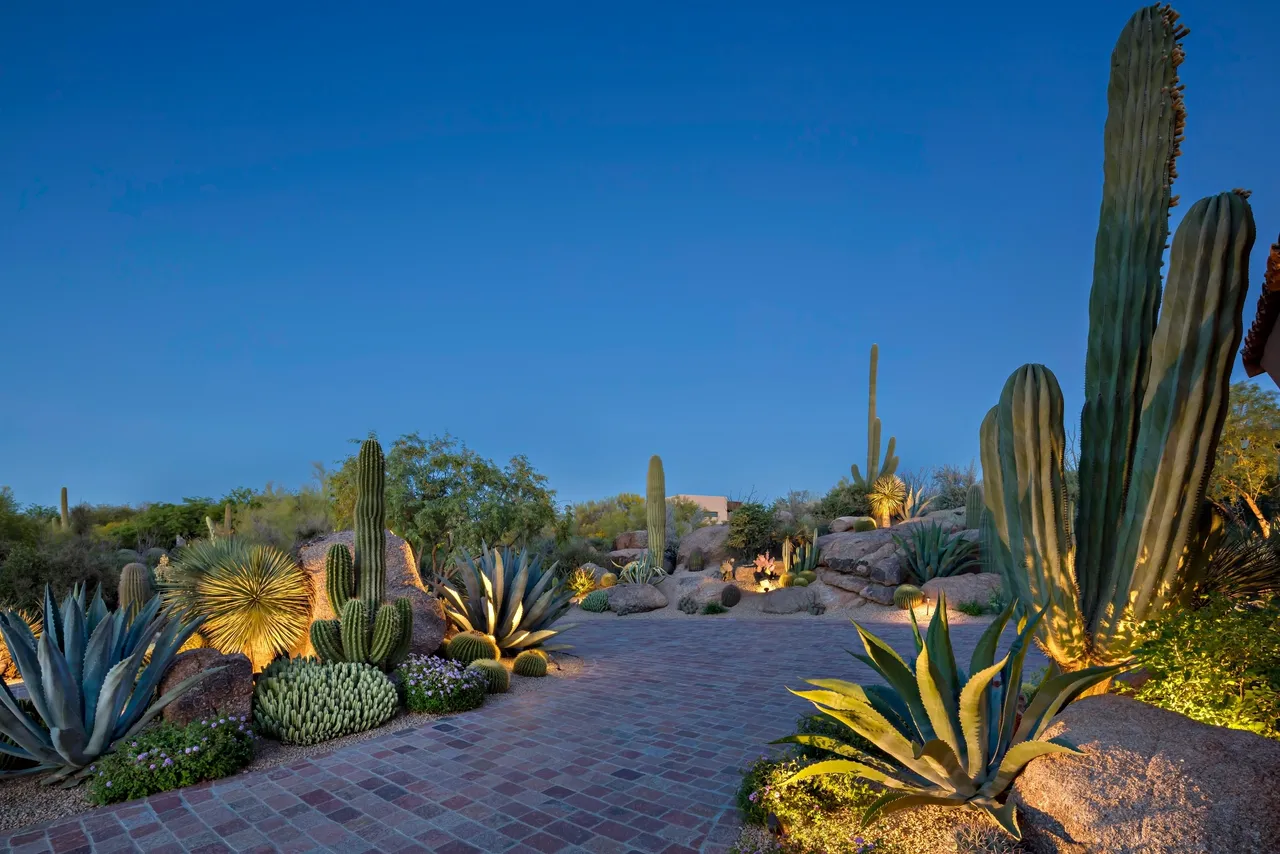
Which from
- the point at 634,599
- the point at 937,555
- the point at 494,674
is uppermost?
the point at 937,555

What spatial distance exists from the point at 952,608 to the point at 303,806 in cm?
1274

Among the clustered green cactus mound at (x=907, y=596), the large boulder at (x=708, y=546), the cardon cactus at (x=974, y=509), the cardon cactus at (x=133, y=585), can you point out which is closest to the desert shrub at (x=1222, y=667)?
the clustered green cactus mound at (x=907, y=596)

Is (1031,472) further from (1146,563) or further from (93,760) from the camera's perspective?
(93,760)

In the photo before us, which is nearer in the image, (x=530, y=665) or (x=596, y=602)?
(x=530, y=665)

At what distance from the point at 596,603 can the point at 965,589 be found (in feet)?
28.1

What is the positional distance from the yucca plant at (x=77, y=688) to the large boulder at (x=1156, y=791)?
19.7 feet

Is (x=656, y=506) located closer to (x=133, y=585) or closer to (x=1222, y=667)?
(x=133, y=585)

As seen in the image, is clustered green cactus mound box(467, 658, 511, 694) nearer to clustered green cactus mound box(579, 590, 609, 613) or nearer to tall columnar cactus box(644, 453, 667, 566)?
clustered green cactus mound box(579, 590, 609, 613)

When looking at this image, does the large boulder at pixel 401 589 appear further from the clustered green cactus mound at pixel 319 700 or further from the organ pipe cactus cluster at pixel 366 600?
the clustered green cactus mound at pixel 319 700

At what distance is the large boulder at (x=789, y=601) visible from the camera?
50.7 feet

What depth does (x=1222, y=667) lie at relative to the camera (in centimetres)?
393

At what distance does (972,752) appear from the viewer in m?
3.64

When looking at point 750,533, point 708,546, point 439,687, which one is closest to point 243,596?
point 439,687

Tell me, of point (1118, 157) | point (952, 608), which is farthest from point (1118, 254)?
point (952, 608)
